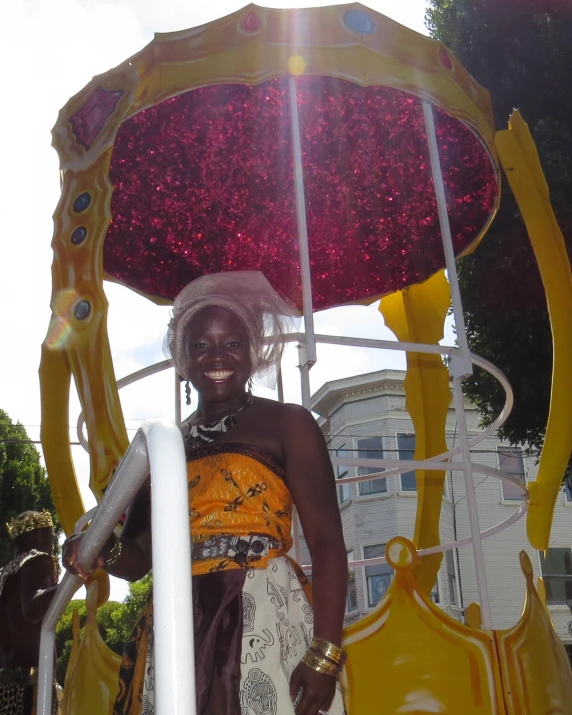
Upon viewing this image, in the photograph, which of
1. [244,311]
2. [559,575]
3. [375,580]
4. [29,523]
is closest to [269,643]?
[244,311]

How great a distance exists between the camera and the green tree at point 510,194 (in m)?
7.91

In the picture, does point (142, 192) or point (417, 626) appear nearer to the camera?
point (417, 626)

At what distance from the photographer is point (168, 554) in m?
0.92

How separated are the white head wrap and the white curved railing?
109 centimetres

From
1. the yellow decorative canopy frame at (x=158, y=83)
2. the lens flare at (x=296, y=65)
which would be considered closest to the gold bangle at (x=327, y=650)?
the yellow decorative canopy frame at (x=158, y=83)

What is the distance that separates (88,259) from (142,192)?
5.08 ft

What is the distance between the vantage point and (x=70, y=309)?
3.26 m

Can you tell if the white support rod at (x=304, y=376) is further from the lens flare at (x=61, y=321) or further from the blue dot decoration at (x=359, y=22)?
the blue dot decoration at (x=359, y=22)

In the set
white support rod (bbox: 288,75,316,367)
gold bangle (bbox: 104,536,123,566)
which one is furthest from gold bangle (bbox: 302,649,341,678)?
white support rod (bbox: 288,75,316,367)

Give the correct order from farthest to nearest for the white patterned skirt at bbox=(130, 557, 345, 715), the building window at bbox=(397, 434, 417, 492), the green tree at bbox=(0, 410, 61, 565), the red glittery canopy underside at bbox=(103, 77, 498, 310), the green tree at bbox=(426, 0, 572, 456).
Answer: the building window at bbox=(397, 434, 417, 492) → the green tree at bbox=(0, 410, 61, 565) → the green tree at bbox=(426, 0, 572, 456) → the red glittery canopy underside at bbox=(103, 77, 498, 310) → the white patterned skirt at bbox=(130, 557, 345, 715)

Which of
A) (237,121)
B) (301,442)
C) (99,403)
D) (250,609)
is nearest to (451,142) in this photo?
(237,121)

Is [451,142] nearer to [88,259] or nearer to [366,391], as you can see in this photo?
[88,259]

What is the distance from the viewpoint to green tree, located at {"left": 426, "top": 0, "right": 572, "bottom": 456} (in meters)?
7.91

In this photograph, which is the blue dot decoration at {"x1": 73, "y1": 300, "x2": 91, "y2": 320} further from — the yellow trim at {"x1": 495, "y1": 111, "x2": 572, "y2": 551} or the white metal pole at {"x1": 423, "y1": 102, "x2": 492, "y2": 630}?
the yellow trim at {"x1": 495, "y1": 111, "x2": 572, "y2": 551}
